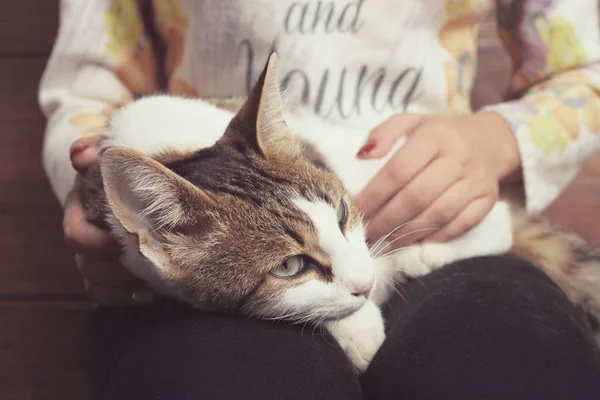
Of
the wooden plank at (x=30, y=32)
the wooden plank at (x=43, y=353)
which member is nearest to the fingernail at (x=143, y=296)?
the wooden plank at (x=43, y=353)

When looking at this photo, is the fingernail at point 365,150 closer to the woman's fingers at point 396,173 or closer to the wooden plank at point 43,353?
the woman's fingers at point 396,173

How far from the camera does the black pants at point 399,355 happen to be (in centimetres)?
53

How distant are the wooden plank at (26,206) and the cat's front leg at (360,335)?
0.70 m

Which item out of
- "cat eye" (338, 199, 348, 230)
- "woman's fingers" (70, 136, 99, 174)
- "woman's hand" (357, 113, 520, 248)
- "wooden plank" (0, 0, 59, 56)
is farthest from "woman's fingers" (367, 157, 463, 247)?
"wooden plank" (0, 0, 59, 56)

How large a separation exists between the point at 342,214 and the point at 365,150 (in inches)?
6.6

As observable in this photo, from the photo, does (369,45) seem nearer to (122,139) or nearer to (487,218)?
(487,218)

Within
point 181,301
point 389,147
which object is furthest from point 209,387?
point 389,147

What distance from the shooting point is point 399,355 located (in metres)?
0.61

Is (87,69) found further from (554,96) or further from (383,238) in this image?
(554,96)

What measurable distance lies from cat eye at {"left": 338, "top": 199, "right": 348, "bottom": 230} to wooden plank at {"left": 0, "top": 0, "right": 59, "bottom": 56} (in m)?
1.03

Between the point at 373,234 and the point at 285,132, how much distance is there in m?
0.22

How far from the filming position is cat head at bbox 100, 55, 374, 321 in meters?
0.57

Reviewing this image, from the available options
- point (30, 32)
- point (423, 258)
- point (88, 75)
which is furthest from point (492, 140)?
point (30, 32)

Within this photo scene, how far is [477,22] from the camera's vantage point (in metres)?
0.93
